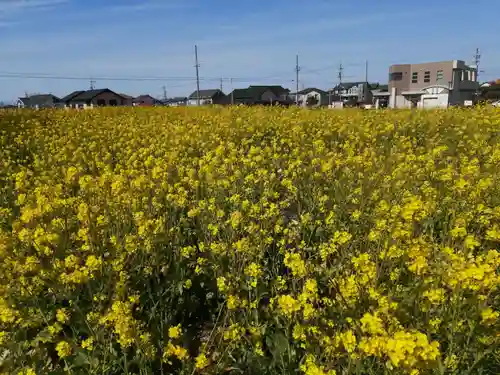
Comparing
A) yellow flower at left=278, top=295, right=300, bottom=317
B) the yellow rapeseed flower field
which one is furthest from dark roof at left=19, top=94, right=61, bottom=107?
yellow flower at left=278, top=295, right=300, bottom=317

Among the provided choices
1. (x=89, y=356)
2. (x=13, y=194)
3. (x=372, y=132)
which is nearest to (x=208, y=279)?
(x=89, y=356)

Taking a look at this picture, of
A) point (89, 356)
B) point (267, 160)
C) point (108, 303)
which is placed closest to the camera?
point (89, 356)

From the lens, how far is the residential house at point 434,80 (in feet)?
177

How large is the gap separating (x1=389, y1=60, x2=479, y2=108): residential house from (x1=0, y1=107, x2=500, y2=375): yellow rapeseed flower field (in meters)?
51.9

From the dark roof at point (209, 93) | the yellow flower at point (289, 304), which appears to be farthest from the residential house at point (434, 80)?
the yellow flower at point (289, 304)

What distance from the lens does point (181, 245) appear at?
3.47 m

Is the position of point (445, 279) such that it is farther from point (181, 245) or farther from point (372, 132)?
point (372, 132)

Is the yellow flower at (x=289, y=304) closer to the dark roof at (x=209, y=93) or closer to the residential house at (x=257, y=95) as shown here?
the residential house at (x=257, y=95)

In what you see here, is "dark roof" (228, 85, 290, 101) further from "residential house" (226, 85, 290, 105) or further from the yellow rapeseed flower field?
the yellow rapeseed flower field

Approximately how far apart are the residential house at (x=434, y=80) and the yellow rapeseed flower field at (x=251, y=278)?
170ft

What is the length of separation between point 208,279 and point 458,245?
1833 mm

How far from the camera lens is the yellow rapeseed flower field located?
2010mm

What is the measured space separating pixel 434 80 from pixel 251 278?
63517 mm

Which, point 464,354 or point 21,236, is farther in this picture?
point 21,236
